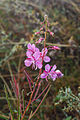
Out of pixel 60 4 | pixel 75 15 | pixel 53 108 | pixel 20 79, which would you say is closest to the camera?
pixel 53 108

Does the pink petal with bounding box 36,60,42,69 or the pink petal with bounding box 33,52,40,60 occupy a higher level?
the pink petal with bounding box 33,52,40,60

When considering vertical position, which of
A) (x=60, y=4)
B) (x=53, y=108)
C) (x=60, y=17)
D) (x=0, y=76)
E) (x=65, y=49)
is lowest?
(x=53, y=108)

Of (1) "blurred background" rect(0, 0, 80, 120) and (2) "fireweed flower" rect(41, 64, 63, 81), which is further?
(1) "blurred background" rect(0, 0, 80, 120)

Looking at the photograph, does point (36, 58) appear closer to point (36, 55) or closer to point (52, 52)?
point (36, 55)

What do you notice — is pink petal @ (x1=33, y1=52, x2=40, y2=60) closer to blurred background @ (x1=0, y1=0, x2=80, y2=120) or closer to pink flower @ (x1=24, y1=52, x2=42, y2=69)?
pink flower @ (x1=24, y1=52, x2=42, y2=69)

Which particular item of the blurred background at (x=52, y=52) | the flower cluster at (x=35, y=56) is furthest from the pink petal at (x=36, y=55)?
the blurred background at (x=52, y=52)

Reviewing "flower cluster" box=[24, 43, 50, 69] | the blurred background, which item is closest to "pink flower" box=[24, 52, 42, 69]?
"flower cluster" box=[24, 43, 50, 69]

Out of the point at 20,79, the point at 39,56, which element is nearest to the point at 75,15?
the point at 20,79

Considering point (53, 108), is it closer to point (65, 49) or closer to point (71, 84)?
point (71, 84)

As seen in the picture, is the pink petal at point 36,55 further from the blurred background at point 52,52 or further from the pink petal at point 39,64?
the blurred background at point 52,52
